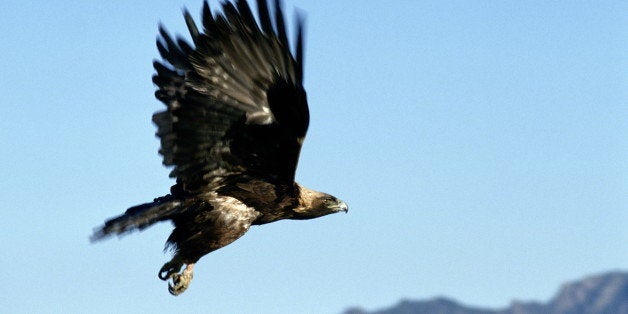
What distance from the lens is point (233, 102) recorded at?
965cm

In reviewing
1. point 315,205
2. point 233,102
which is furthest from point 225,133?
point 315,205

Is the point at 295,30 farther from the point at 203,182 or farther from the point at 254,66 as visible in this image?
the point at 203,182

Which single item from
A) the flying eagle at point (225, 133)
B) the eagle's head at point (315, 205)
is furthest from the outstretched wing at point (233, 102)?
the eagle's head at point (315, 205)

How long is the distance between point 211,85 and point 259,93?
1.34 ft

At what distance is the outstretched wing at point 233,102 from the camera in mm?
9258

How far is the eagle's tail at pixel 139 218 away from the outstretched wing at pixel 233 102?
272 mm

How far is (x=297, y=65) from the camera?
30.1 feet

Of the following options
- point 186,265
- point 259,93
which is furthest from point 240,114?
point 186,265

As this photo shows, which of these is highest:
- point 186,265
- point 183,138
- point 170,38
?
point 170,38

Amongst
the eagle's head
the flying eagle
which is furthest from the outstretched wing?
the eagle's head

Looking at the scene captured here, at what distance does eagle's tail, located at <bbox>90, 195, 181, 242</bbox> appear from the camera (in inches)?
377

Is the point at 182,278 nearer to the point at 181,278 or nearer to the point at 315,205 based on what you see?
the point at 181,278

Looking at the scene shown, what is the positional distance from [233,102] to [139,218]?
127cm

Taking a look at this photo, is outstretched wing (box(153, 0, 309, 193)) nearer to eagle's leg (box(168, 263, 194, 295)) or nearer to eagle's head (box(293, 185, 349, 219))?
eagle's head (box(293, 185, 349, 219))
